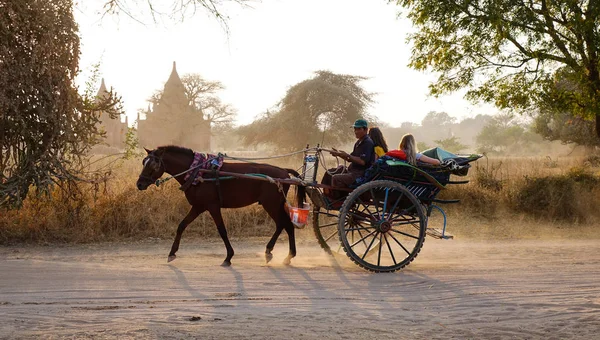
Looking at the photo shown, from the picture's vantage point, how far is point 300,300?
618cm

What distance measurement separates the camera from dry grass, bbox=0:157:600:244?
11312 mm

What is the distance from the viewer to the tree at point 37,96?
402 inches

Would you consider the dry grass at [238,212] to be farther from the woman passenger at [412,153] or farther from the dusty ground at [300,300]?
the woman passenger at [412,153]

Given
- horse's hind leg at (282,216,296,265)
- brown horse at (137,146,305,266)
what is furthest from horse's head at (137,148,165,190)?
horse's hind leg at (282,216,296,265)

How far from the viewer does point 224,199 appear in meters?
8.59

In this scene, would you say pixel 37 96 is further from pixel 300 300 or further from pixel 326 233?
pixel 300 300

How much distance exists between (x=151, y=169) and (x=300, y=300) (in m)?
3.27

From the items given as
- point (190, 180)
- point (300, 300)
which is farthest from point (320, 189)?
point (300, 300)

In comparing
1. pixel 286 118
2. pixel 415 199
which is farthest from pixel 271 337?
pixel 286 118

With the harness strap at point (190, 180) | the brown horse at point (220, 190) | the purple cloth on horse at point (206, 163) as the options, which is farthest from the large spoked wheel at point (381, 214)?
the harness strap at point (190, 180)

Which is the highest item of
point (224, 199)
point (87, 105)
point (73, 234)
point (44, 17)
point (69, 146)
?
point (44, 17)

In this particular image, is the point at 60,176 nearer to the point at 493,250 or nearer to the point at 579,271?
the point at 493,250

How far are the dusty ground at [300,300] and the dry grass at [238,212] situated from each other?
221 cm

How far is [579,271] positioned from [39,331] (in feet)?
22.2
